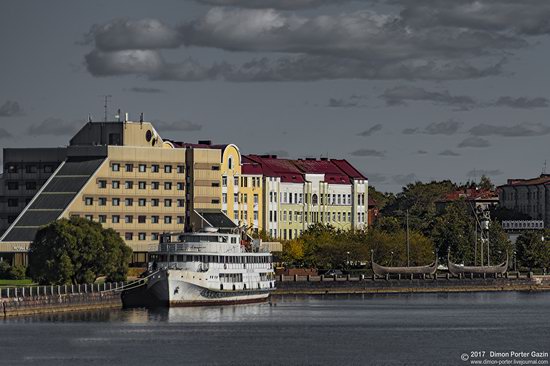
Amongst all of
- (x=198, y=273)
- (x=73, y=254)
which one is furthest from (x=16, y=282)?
(x=198, y=273)

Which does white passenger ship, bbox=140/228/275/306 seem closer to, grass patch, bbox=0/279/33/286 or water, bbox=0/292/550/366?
water, bbox=0/292/550/366

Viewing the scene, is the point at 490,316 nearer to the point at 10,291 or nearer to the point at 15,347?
the point at 10,291

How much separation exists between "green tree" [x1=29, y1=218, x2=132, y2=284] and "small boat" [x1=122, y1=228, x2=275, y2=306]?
436cm

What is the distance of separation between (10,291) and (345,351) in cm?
4047

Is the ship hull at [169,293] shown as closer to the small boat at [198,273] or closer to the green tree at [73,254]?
the small boat at [198,273]

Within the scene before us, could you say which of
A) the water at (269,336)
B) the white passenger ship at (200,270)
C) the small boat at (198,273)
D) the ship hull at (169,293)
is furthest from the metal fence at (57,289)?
the white passenger ship at (200,270)

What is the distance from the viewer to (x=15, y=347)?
12169 cm

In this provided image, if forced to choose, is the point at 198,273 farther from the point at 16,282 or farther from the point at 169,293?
the point at 16,282

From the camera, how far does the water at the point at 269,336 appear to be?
11812 centimetres

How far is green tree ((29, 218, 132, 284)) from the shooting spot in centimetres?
16750

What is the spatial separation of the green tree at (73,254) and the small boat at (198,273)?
436cm

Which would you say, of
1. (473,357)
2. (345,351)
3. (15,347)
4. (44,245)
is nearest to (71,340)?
(15,347)

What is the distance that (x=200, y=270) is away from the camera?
561 feet

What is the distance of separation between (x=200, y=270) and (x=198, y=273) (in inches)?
14.5
